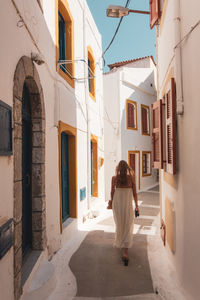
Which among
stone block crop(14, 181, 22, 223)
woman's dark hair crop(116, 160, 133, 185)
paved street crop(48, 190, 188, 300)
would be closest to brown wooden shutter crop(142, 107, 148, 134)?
paved street crop(48, 190, 188, 300)

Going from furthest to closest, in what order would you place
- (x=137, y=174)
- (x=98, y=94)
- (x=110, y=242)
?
(x=137, y=174), (x=98, y=94), (x=110, y=242)

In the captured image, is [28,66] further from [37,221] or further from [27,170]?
[37,221]

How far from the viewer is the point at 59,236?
179 inches

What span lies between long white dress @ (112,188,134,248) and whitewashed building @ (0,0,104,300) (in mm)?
1143

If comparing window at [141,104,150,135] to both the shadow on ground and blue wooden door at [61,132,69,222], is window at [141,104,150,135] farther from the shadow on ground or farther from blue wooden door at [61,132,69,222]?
the shadow on ground

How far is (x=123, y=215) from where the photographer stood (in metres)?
4.13

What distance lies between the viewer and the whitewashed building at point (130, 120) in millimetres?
12133

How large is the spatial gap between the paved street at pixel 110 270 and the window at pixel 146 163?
8855 mm

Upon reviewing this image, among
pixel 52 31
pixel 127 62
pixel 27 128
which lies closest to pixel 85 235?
pixel 27 128

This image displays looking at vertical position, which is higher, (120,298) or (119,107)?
(119,107)

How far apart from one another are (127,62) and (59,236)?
47.7 feet

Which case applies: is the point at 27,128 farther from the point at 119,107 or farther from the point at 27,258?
the point at 119,107

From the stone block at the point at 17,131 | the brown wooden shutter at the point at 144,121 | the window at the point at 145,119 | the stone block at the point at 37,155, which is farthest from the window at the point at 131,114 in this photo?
the stone block at the point at 17,131

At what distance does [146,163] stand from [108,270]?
37.6 ft
